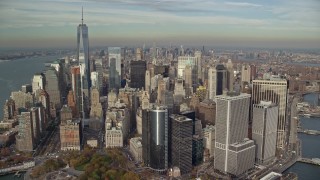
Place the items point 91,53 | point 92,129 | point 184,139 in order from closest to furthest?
point 184,139
point 92,129
point 91,53

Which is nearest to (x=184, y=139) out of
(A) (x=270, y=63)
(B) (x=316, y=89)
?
(A) (x=270, y=63)

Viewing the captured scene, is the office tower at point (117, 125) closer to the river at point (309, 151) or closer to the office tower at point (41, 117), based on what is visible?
the office tower at point (41, 117)

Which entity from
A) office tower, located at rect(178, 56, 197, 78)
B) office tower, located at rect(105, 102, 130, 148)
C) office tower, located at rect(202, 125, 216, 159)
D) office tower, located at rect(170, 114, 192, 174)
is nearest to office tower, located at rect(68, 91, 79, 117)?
office tower, located at rect(105, 102, 130, 148)

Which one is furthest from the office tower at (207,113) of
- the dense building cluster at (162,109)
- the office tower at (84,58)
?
the office tower at (84,58)

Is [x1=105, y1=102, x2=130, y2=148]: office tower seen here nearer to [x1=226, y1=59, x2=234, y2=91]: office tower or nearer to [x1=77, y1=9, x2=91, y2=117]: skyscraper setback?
[x1=77, y1=9, x2=91, y2=117]: skyscraper setback

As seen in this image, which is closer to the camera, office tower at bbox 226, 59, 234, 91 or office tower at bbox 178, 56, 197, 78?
office tower at bbox 226, 59, 234, 91

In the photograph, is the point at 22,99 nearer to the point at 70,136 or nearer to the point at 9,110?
the point at 9,110

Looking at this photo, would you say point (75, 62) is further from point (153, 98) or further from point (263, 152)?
point (263, 152)
